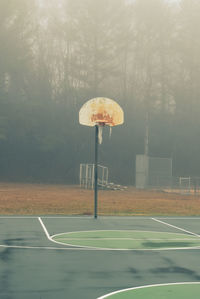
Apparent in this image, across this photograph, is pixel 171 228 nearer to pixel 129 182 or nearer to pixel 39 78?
pixel 129 182

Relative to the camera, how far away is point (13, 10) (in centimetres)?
4238

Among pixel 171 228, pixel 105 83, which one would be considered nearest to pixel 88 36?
pixel 105 83

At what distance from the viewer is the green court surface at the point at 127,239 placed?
29.4 feet

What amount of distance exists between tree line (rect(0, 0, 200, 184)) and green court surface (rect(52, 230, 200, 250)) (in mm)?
31322

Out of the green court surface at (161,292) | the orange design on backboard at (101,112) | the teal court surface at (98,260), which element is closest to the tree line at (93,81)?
the orange design on backboard at (101,112)

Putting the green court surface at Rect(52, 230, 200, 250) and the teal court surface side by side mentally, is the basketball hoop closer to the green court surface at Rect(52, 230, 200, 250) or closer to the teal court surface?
the teal court surface

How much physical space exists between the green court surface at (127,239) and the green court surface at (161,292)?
2916 mm

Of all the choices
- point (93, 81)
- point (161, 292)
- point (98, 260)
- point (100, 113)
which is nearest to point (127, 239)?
point (98, 260)

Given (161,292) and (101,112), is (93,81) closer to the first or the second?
(101,112)

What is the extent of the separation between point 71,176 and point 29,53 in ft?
34.8

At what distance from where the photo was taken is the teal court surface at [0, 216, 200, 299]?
5.59 metres

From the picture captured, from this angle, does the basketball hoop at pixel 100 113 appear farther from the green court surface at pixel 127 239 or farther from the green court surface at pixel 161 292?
the green court surface at pixel 161 292

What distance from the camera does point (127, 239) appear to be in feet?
32.0

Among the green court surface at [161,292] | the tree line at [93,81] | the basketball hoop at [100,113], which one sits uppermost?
the tree line at [93,81]
